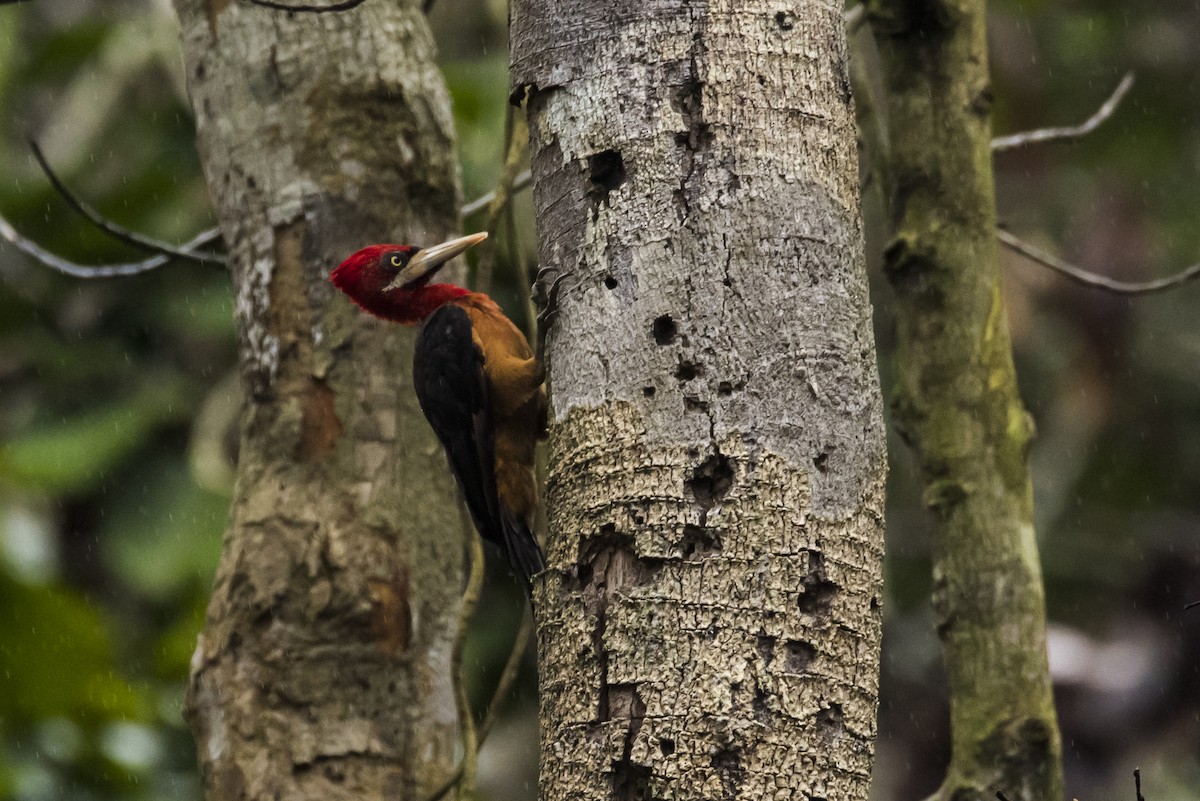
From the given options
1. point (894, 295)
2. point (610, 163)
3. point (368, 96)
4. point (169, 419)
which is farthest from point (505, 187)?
point (169, 419)

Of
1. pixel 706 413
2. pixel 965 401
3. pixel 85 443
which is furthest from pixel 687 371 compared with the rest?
pixel 85 443

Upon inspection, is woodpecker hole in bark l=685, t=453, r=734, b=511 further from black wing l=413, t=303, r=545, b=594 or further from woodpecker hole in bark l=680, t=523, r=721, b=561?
black wing l=413, t=303, r=545, b=594

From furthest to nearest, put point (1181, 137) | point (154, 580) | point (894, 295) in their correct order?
point (1181, 137) → point (154, 580) → point (894, 295)

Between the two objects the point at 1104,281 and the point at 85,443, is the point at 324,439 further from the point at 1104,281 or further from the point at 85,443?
the point at 85,443

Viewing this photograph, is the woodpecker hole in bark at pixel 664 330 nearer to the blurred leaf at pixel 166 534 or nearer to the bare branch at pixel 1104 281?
the bare branch at pixel 1104 281

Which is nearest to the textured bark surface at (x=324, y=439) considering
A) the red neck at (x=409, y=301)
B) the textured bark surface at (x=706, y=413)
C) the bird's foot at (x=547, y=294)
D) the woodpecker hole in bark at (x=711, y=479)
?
the red neck at (x=409, y=301)

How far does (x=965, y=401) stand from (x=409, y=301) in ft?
5.79

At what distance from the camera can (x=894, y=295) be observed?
3924 millimetres

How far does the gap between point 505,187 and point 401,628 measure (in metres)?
1.32

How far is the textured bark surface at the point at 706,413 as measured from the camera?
7.71ft

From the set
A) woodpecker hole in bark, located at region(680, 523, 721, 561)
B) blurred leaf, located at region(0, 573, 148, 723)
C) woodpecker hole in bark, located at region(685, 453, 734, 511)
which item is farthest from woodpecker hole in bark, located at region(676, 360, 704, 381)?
blurred leaf, located at region(0, 573, 148, 723)

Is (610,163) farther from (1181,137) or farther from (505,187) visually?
(1181,137)

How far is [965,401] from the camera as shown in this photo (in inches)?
148

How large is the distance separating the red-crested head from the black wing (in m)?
0.14
